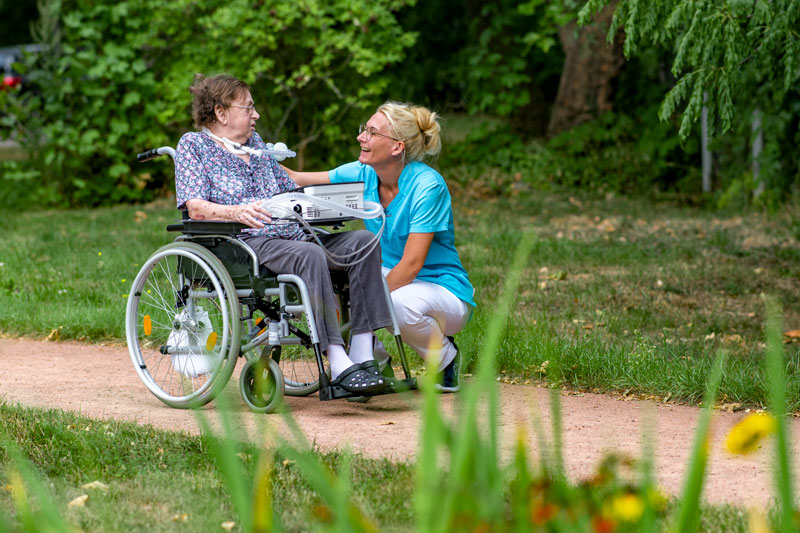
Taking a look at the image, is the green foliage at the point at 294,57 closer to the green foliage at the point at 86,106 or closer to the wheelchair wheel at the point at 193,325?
the green foliage at the point at 86,106

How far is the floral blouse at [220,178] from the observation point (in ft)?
13.5

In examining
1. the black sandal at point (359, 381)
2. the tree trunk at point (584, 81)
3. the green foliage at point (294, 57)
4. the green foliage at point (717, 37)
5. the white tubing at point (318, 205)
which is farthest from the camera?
the tree trunk at point (584, 81)

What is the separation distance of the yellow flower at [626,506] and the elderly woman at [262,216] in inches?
86.2

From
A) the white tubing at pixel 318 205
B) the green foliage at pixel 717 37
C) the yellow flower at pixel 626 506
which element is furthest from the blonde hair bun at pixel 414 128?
the yellow flower at pixel 626 506

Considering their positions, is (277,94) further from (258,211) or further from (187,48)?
(258,211)

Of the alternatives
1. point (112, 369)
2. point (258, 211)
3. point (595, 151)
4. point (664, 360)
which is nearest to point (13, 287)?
point (112, 369)

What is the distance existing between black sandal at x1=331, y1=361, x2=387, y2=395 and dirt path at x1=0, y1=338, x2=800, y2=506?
135 mm

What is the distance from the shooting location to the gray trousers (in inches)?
152

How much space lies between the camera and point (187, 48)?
11.2m

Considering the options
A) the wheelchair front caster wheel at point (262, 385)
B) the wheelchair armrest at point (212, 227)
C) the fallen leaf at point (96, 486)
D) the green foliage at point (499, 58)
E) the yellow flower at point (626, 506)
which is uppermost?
the green foliage at point (499, 58)

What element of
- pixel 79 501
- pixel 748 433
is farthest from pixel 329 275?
pixel 748 433

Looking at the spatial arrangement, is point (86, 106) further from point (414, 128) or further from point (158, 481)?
point (158, 481)

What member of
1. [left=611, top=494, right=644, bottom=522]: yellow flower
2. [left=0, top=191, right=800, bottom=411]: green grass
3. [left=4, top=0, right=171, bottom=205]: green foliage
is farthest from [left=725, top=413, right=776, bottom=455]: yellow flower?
[left=4, top=0, right=171, bottom=205]: green foliage

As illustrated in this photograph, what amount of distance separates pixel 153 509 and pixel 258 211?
136cm
